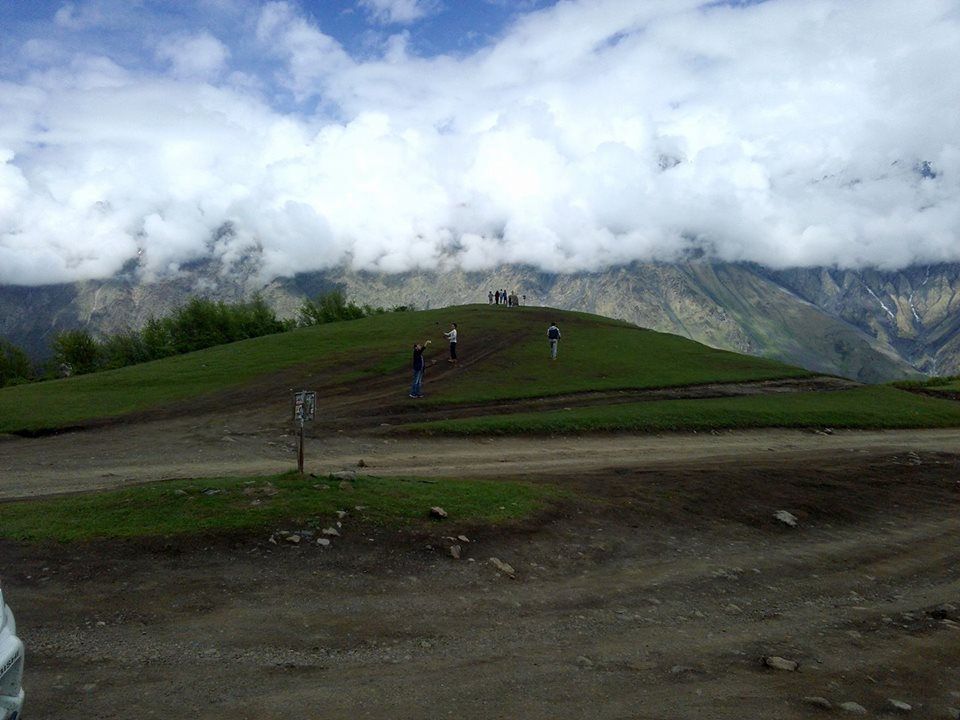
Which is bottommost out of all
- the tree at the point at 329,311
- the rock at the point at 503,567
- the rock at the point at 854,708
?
the rock at the point at 854,708

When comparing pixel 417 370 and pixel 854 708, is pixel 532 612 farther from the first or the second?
pixel 417 370

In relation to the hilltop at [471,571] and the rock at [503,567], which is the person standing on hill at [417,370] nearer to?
the hilltop at [471,571]

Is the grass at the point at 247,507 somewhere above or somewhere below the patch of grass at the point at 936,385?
above

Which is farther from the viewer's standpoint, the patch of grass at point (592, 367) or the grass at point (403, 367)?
the patch of grass at point (592, 367)

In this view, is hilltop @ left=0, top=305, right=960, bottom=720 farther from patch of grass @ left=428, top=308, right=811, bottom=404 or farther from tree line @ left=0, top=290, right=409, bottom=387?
tree line @ left=0, top=290, right=409, bottom=387

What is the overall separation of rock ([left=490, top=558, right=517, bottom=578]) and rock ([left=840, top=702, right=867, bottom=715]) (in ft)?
18.1

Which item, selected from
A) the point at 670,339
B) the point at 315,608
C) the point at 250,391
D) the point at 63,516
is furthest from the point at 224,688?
the point at 670,339

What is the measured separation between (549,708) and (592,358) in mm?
43054

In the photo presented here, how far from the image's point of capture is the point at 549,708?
27.7ft

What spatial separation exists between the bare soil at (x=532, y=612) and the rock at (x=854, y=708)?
0.12 meters

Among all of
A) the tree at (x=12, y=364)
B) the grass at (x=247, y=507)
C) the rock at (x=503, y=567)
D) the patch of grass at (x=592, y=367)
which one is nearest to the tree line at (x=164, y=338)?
the tree at (x=12, y=364)

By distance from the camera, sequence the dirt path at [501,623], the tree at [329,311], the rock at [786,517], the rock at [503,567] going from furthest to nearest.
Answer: the tree at [329,311], the rock at [786,517], the rock at [503,567], the dirt path at [501,623]

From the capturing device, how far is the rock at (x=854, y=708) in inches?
Answer: 350

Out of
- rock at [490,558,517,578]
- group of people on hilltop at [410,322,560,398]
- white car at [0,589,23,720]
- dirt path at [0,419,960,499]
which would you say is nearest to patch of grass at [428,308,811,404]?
group of people on hilltop at [410,322,560,398]
